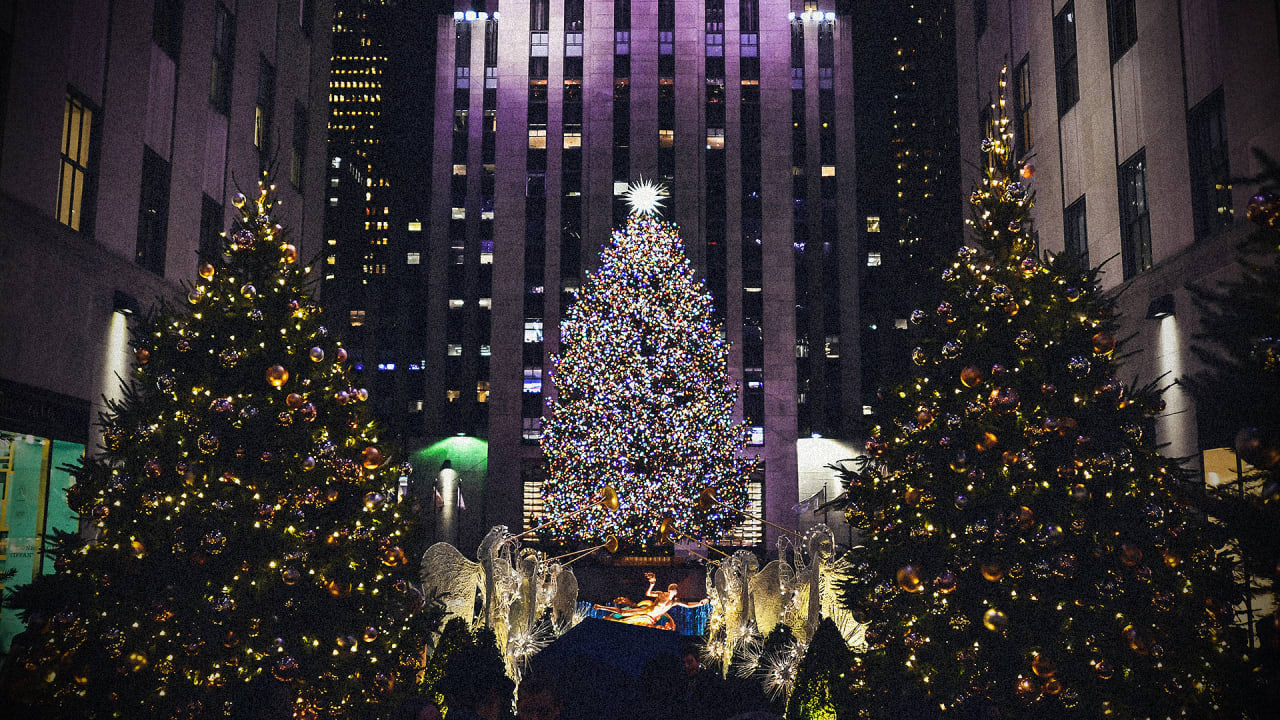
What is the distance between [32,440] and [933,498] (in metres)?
11.5

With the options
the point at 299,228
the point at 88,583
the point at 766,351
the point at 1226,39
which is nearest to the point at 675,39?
the point at 766,351

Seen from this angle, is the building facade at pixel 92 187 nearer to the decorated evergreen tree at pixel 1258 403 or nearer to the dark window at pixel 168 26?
the dark window at pixel 168 26

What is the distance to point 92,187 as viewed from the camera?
43.1 ft

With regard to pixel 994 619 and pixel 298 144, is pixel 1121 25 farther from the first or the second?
pixel 298 144

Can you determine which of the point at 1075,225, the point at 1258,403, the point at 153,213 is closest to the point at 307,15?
the point at 153,213

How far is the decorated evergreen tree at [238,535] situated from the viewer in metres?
7.28

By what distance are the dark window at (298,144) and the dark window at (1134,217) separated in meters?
17.9

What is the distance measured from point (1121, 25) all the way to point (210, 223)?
57.0 feet

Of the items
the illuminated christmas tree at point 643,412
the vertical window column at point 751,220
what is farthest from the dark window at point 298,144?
the vertical window column at point 751,220

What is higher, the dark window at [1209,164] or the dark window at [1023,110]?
the dark window at [1023,110]

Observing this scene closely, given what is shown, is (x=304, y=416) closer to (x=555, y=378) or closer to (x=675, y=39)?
(x=555, y=378)

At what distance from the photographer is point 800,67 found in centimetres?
5009

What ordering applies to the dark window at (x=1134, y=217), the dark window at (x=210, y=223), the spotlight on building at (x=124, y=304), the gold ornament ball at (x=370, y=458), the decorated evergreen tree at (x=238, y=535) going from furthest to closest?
the dark window at (x=210, y=223) → the dark window at (x=1134, y=217) → the spotlight on building at (x=124, y=304) → the gold ornament ball at (x=370, y=458) → the decorated evergreen tree at (x=238, y=535)

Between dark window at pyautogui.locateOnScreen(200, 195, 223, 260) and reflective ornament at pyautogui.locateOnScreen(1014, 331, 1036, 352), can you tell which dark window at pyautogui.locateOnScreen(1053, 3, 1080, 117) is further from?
dark window at pyautogui.locateOnScreen(200, 195, 223, 260)
